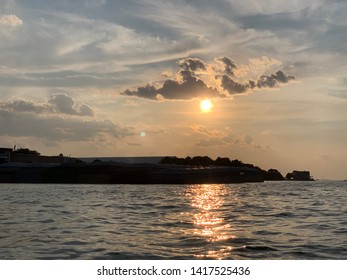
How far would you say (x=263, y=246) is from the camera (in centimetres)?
2395

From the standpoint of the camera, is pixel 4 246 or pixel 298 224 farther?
pixel 298 224

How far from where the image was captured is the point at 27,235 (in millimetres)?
27703

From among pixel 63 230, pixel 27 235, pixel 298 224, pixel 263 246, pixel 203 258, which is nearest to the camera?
pixel 203 258

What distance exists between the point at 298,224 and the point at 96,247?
57.0 ft

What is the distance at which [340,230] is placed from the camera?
3088 centimetres

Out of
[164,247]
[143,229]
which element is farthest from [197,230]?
[164,247]

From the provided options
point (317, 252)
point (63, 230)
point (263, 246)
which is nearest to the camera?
point (317, 252)

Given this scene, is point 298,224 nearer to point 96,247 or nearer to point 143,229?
point 143,229

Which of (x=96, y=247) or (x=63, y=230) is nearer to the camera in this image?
(x=96, y=247)

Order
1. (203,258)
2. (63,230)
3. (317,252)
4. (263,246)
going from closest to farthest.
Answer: (203,258)
(317,252)
(263,246)
(63,230)
